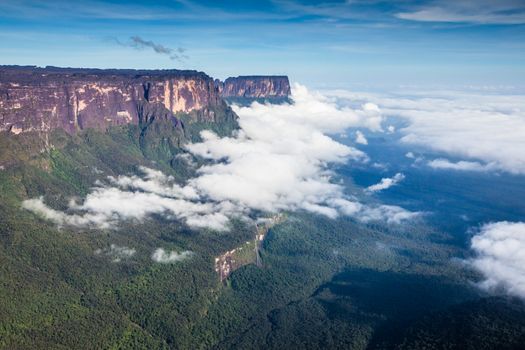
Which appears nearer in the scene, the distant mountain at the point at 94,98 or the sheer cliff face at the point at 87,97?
the sheer cliff face at the point at 87,97

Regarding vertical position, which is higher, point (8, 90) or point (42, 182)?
point (8, 90)

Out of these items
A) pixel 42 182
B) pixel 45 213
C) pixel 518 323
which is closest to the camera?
pixel 518 323

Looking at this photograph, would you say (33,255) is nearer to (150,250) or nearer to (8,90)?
(150,250)

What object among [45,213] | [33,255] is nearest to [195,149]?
[45,213]

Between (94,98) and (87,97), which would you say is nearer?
(87,97)

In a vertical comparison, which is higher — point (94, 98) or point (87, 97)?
point (87, 97)

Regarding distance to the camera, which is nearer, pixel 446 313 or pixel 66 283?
pixel 446 313

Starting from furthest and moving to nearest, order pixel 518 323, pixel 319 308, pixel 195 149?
pixel 195 149 → pixel 319 308 → pixel 518 323

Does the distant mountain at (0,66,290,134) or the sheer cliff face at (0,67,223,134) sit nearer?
the sheer cliff face at (0,67,223,134)
